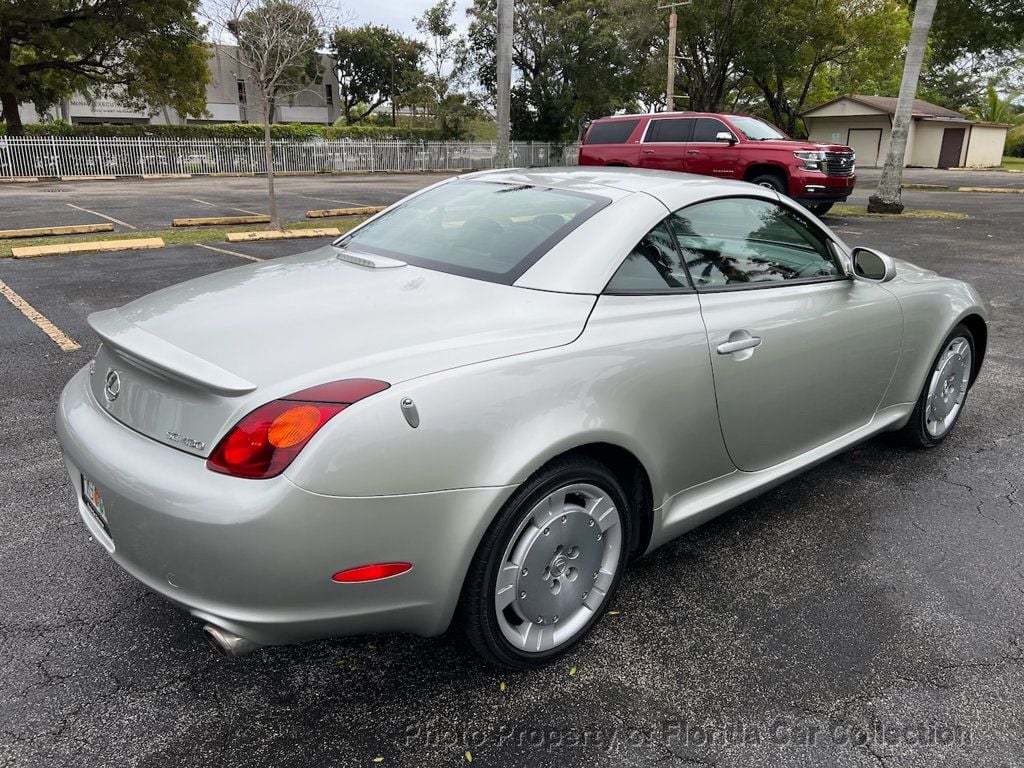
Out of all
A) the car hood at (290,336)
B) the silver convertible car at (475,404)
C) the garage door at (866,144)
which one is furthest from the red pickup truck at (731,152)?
the garage door at (866,144)

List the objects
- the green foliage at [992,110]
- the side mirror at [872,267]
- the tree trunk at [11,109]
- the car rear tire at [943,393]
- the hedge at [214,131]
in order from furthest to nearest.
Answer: the green foliage at [992,110] < the hedge at [214,131] < the tree trunk at [11,109] < the car rear tire at [943,393] < the side mirror at [872,267]

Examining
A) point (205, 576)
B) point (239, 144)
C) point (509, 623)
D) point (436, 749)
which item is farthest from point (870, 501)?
point (239, 144)

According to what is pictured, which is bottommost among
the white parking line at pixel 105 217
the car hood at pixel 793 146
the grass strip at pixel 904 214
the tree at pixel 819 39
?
the white parking line at pixel 105 217

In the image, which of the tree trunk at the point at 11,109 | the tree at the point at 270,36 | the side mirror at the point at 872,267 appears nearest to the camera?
the side mirror at the point at 872,267

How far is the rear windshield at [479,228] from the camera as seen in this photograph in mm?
2828

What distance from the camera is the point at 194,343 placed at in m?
2.28

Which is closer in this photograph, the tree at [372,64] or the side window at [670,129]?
the side window at [670,129]

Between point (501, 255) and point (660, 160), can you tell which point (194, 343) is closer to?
point (501, 255)

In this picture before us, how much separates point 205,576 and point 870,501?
3082 mm

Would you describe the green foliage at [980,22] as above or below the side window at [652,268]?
above

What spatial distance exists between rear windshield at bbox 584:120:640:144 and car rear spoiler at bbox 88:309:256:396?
14.9m

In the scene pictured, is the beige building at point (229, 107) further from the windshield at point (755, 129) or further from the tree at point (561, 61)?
the windshield at point (755, 129)

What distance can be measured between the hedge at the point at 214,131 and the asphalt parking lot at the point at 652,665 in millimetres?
27579

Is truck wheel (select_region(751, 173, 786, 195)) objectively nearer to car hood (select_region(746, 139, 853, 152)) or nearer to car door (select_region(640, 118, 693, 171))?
car hood (select_region(746, 139, 853, 152))
